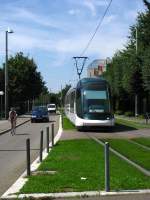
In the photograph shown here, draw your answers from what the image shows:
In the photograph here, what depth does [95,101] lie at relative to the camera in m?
39.8

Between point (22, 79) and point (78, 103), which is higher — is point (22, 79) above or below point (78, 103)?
above

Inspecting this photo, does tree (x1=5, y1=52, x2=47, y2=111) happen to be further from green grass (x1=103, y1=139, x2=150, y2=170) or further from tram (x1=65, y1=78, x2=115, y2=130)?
green grass (x1=103, y1=139, x2=150, y2=170)

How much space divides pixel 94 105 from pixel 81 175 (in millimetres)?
25843

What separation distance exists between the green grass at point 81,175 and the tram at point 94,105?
20.5 m

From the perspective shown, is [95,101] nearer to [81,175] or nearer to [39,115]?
[39,115]

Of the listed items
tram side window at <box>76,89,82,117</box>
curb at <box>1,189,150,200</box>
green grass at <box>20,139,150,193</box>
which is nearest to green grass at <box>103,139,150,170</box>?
green grass at <box>20,139,150,193</box>

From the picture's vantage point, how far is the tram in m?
39.4

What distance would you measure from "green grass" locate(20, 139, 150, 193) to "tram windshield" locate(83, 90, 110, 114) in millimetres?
20662

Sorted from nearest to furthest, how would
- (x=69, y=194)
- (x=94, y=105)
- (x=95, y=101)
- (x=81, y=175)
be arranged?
(x=69, y=194)
(x=81, y=175)
(x=94, y=105)
(x=95, y=101)

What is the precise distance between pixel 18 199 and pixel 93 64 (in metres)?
157

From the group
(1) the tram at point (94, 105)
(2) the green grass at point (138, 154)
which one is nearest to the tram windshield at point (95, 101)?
(1) the tram at point (94, 105)

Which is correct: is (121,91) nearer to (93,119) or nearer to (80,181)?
(93,119)

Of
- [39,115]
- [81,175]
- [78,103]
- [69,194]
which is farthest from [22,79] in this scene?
[69,194]

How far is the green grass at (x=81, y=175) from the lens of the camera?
12039mm
